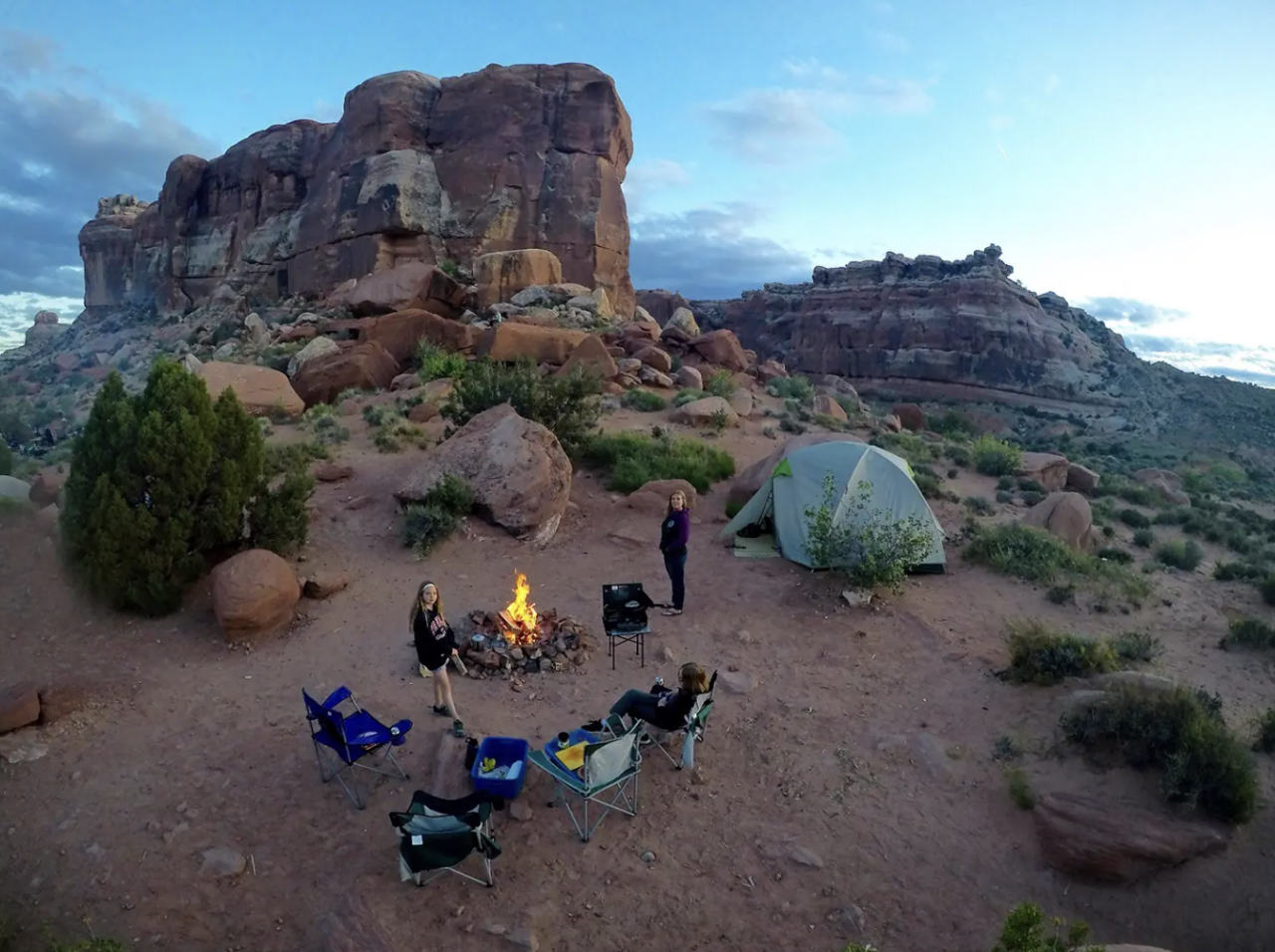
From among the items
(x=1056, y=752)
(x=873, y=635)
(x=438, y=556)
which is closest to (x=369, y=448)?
(x=438, y=556)

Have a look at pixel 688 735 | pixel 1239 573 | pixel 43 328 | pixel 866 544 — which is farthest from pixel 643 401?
pixel 43 328

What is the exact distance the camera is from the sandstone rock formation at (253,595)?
873 cm

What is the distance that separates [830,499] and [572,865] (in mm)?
7144

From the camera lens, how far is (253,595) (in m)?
8.80

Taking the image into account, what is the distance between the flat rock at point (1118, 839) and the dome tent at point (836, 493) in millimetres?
5249

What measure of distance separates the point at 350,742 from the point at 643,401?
14.5m

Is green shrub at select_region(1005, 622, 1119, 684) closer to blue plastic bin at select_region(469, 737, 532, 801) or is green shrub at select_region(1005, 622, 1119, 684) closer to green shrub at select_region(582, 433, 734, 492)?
blue plastic bin at select_region(469, 737, 532, 801)

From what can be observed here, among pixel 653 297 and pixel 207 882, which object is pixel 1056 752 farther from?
pixel 653 297

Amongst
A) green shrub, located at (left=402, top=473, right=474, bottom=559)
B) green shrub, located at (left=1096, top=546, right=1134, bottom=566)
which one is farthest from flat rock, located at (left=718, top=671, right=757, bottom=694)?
green shrub, located at (left=1096, top=546, right=1134, bottom=566)

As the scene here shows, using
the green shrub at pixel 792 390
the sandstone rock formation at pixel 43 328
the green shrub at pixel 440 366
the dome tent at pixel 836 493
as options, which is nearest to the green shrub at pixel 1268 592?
the dome tent at pixel 836 493

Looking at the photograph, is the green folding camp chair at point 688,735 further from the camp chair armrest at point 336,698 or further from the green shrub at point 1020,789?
the camp chair armrest at point 336,698

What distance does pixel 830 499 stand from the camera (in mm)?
11320

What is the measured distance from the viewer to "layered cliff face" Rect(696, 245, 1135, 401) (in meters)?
61.2

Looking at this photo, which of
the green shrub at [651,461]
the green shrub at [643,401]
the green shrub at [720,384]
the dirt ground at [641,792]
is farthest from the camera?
the green shrub at [720,384]
